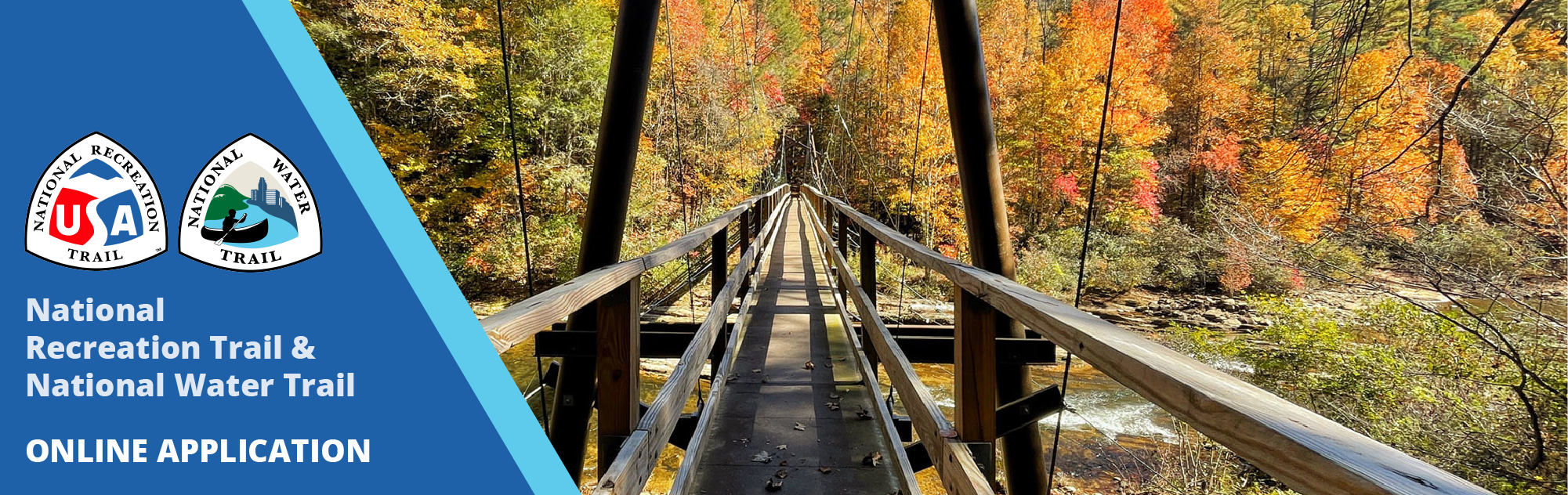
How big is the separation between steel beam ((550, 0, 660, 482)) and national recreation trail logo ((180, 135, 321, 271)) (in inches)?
39.3

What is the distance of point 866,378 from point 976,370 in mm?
1206

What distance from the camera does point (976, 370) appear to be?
1.53 meters

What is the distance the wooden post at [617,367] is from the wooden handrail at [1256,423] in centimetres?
97

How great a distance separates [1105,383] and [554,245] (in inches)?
449

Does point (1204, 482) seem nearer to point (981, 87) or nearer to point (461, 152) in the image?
point (981, 87)

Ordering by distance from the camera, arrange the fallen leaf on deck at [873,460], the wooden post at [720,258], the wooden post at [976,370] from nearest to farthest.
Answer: the wooden post at [976,370] < the fallen leaf on deck at [873,460] < the wooden post at [720,258]

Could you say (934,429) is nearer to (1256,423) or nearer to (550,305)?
(550,305)

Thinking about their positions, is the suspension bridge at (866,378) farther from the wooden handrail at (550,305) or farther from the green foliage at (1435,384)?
the green foliage at (1435,384)

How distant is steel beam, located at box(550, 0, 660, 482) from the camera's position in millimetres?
2291

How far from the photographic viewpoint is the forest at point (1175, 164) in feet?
12.3

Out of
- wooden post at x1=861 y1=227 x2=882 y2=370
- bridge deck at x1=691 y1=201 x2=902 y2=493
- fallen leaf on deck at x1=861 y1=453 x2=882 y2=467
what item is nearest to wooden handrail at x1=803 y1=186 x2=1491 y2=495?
bridge deck at x1=691 y1=201 x2=902 y2=493

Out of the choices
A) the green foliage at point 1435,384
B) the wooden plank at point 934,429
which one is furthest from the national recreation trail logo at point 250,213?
the green foliage at point 1435,384

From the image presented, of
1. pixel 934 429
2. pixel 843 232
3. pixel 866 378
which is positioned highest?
pixel 843 232

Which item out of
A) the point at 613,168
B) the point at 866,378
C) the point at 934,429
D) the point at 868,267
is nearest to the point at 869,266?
the point at 868,267
